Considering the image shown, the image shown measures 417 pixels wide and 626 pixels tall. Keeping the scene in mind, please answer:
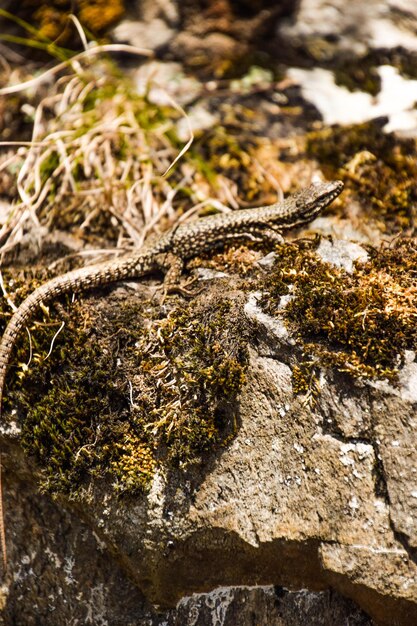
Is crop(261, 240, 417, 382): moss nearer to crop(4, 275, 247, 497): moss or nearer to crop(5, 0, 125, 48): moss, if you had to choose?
crop(4, 275, 247, 497): moss

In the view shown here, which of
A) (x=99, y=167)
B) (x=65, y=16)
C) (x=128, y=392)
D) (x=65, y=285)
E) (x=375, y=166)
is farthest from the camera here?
(x=65, y=16)

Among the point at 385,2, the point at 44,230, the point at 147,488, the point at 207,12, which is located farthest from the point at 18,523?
the point at 385,2

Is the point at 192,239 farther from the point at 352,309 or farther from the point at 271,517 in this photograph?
the point at 271,517

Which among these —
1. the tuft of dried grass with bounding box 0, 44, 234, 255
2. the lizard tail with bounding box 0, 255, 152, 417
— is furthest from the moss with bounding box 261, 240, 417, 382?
the tuft of dried grass with bounding box 0, 44, 234, 255

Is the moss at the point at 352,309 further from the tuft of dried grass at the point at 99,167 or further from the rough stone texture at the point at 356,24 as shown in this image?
the rough stone texture at the point at 356,24

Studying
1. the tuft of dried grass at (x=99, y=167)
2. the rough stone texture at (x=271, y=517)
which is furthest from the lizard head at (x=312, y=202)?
the rough stone texture at (x=271, y=517)

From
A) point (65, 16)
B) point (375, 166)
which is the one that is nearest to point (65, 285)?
point (375, 166)

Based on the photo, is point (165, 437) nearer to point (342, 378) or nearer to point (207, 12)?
point (342, 378)
